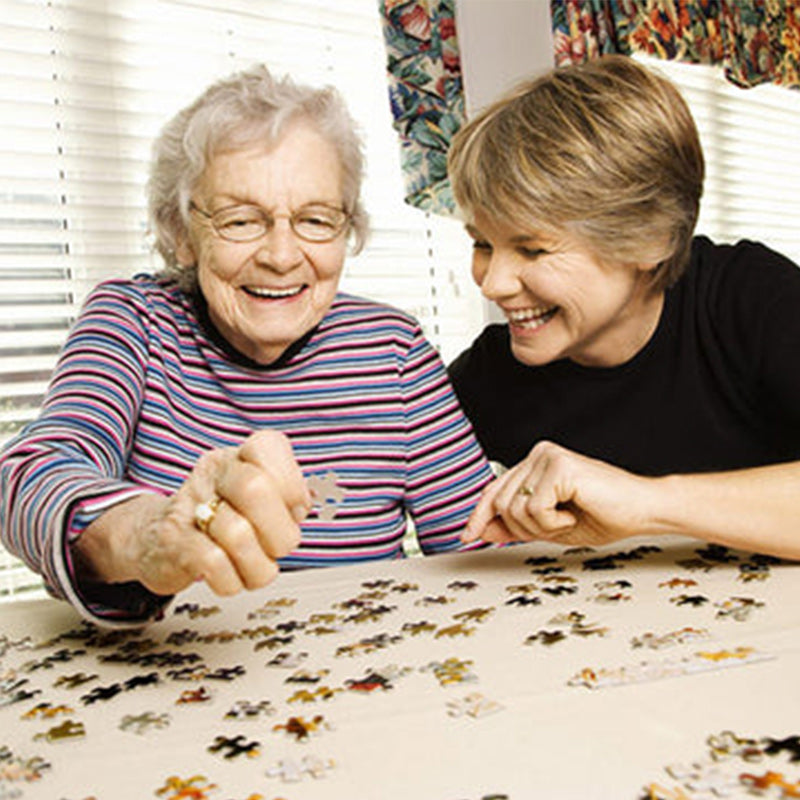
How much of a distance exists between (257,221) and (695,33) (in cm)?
390

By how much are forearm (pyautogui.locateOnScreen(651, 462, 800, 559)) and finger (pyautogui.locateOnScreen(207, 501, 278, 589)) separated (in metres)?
0.74

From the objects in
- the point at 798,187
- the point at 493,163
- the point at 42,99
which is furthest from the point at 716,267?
the point at 798,187

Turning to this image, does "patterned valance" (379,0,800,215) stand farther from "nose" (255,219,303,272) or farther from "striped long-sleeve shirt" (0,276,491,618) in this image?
"nose" (255,219,303,272)

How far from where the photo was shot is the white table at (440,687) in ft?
2.60

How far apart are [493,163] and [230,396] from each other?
735 mm

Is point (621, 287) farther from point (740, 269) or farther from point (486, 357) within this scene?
point (486, 357)

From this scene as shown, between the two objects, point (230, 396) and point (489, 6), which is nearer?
point (230, 396)

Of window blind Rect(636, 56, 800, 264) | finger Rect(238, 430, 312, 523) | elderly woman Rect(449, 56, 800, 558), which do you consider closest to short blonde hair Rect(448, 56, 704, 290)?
elderly woman Rect(449, 56, 800, 558)

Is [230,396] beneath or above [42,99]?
beneath

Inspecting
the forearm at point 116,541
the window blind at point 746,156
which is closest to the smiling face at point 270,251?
the forearm at point 116,541

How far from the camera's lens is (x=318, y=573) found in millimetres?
1636

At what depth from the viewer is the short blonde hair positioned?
183 centimetres

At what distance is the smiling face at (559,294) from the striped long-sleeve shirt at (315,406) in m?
0.22

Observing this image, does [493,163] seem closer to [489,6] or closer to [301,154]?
[301,154]
